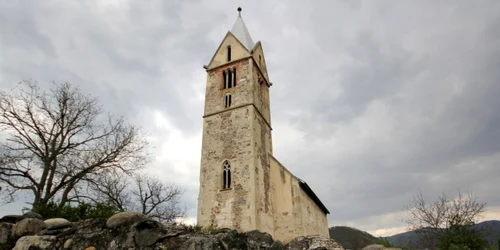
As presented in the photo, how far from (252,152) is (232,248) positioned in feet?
51.3

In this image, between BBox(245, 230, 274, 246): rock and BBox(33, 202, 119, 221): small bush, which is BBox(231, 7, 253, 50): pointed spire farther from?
BBox(245, 230, 274, 246): rock

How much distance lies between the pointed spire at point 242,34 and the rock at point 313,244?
22.3 m

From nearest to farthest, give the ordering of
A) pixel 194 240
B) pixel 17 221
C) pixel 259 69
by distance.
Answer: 1. pixel 194 240
2. pixel 17 221
3. pixel 259 69

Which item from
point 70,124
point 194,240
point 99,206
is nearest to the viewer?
point 194,240

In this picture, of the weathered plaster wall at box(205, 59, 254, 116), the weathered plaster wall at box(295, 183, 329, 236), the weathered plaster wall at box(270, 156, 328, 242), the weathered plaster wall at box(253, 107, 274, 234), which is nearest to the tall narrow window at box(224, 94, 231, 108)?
the weathered plaster wall at box(205, 59, 254, 116)

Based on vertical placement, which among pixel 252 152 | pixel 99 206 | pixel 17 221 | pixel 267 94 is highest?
pixel 267 94

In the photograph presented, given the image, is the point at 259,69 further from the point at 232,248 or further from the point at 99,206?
the point at 232,248

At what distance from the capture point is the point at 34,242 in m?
4.57

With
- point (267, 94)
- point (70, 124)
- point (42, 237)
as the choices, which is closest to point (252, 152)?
point (267, 94)

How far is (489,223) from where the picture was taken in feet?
71.9

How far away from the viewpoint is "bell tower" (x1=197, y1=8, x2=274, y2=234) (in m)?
19.1

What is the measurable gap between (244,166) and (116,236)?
51.8 feet

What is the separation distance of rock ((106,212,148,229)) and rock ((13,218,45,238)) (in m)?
1.26

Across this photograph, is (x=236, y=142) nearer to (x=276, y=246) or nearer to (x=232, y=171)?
(x=232, y=171)
